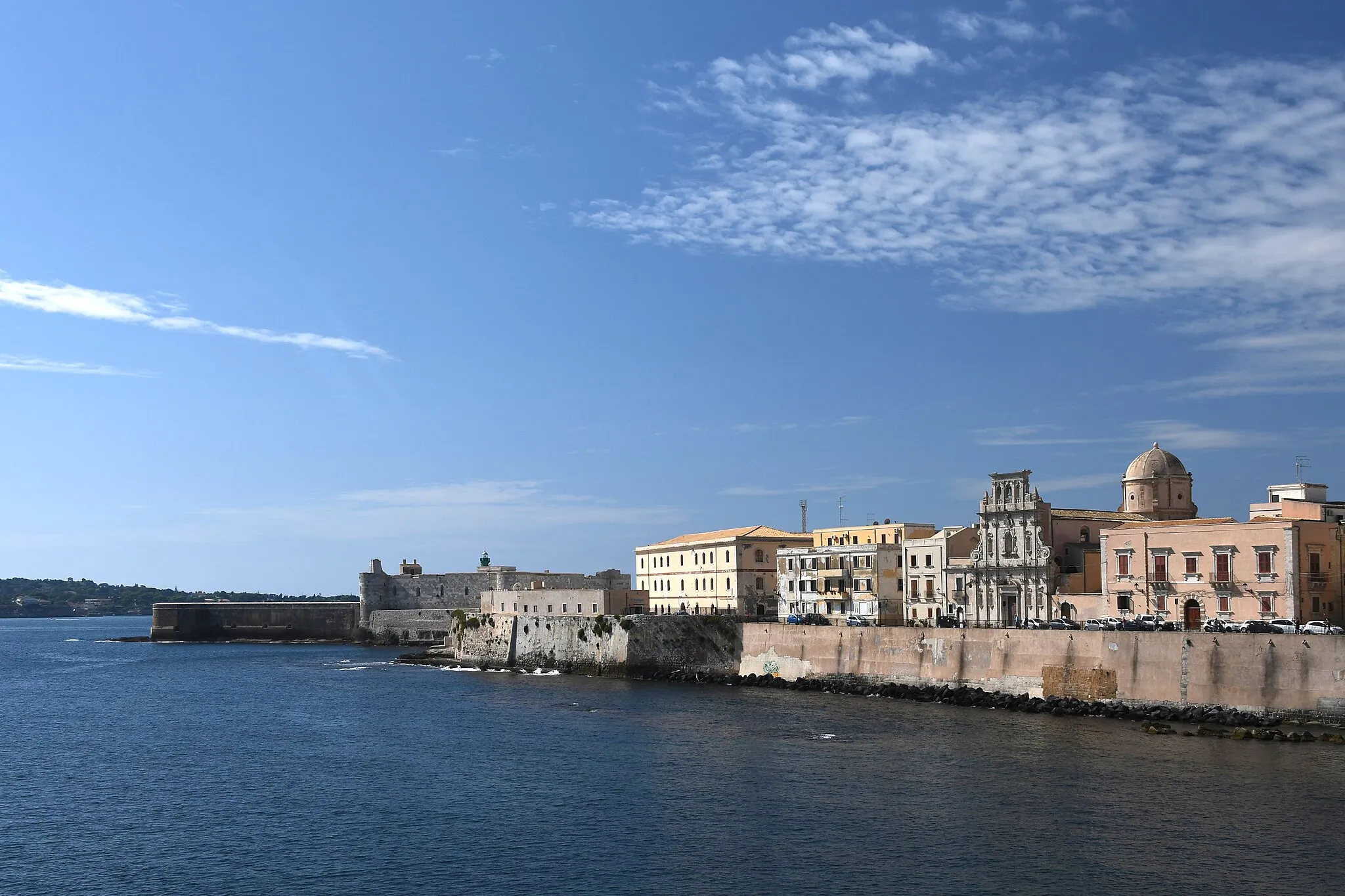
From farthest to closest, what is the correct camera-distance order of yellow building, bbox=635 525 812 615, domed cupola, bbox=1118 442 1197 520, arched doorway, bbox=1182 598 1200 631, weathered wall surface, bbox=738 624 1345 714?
yellow building, bbox=635 525 812 615 → domed cupola, bbox=1118 442 1197 520 → arched doorway, bbox=1182 598 1200 631 → weathered wall surface, bbox=738 624 1345 714

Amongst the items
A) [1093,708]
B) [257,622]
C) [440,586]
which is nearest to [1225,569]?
[1093,708]

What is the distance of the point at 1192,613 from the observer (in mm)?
61719

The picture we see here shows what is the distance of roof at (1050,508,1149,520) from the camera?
74375 millimetres

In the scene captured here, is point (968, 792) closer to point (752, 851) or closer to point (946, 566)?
point (752, 851)

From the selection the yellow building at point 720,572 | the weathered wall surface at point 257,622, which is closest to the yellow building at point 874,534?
the yellow building at point 720,572

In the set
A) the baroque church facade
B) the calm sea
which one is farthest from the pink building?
the calm sea

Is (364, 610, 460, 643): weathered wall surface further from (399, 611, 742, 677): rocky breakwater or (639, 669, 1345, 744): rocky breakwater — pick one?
(639, 669, 1345, 744): rocky breakwater

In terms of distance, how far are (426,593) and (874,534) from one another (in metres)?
55.2

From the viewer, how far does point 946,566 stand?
79.2 meters

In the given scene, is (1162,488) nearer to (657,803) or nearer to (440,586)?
(657,803)

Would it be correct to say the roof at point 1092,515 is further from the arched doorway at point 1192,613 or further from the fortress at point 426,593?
the fortress at point 426,593

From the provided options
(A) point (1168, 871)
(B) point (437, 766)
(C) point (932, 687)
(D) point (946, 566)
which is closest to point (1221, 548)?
(C) point (932, 687)

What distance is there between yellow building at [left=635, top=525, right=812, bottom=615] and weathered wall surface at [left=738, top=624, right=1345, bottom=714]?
16534 mm

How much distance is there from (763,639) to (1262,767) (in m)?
38.6
